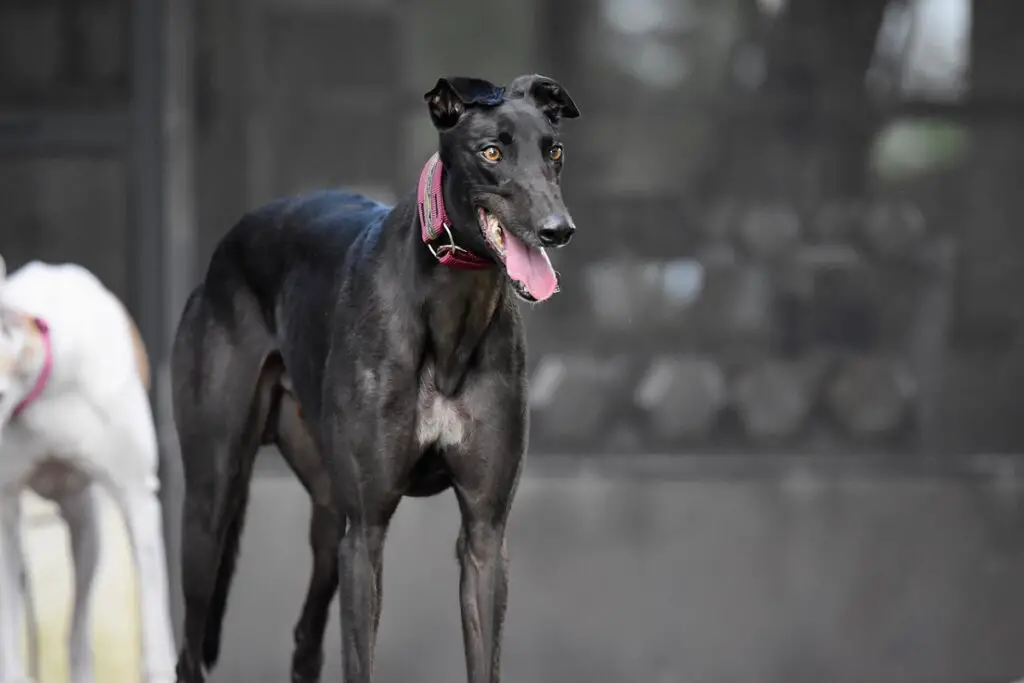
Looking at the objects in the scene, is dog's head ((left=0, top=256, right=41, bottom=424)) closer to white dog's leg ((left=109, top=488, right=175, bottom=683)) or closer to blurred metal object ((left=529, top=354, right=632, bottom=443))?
white dog's leg ((left=109, top=488, right=175, bottom=683))

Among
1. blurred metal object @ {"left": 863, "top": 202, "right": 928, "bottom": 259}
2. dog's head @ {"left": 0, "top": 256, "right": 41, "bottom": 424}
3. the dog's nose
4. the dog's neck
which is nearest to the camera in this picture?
the dog's nose

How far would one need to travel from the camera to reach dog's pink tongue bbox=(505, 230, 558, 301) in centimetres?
311

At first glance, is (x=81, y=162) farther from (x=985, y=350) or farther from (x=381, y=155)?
(x=985, y=350)

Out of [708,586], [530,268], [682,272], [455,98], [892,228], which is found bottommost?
[708,586]

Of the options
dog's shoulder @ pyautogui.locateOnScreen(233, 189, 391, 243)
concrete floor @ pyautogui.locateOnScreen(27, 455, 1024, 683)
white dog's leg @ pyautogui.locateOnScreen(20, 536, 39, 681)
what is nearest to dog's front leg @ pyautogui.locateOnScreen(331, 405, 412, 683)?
dog's shoulder @ pyautogui.locateOnScreen(233, 189, 391, 243)

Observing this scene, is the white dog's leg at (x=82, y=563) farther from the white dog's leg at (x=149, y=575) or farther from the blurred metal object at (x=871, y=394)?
the blurred metal object at (x=871, y=394)

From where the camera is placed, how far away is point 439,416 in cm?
352

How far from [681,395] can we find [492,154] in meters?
4.24

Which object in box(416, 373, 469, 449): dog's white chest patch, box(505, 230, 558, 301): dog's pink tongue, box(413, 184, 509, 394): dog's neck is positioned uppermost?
box(505, 230, 558, 301): dog's pink tongue

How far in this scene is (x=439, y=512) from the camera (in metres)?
7.09

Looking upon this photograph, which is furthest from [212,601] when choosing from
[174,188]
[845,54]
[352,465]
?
[845,54]

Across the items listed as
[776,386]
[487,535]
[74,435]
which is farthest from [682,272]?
[487,535]

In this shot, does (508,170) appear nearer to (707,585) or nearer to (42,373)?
(42,373)

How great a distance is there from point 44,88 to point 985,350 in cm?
419
